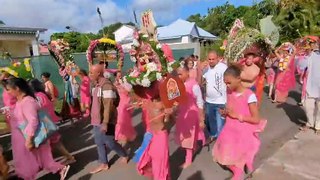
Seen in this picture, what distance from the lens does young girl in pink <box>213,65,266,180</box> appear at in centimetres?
361

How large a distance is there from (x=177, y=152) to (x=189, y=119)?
0.99m

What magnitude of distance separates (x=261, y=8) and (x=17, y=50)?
22.1 metres

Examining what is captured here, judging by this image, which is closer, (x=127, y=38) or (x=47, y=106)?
(x=47, y=106)

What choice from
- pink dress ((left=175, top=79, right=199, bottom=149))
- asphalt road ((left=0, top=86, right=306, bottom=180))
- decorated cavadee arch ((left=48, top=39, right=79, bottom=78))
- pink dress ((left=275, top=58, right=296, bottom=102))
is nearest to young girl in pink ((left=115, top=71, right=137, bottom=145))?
asphalt road ((left=0, top=86, right=306, bottom=180))

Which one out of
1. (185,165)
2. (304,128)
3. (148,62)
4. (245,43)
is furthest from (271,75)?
(148,62)

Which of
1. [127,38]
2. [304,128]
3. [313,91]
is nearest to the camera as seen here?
[313,91]

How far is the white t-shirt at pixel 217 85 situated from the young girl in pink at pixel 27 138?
2.86 meters

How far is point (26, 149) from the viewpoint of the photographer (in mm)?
4184

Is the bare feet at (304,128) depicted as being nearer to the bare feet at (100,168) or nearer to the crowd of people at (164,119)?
the crowd of people at (164,119)

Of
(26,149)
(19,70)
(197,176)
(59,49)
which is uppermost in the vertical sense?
(59,49)

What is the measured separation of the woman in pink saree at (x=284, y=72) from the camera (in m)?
9.28

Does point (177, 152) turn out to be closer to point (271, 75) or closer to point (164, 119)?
point (164, 119)

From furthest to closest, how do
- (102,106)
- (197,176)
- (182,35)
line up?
(182,35)
(197,176)
(102,106)

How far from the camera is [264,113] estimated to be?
8492mm
